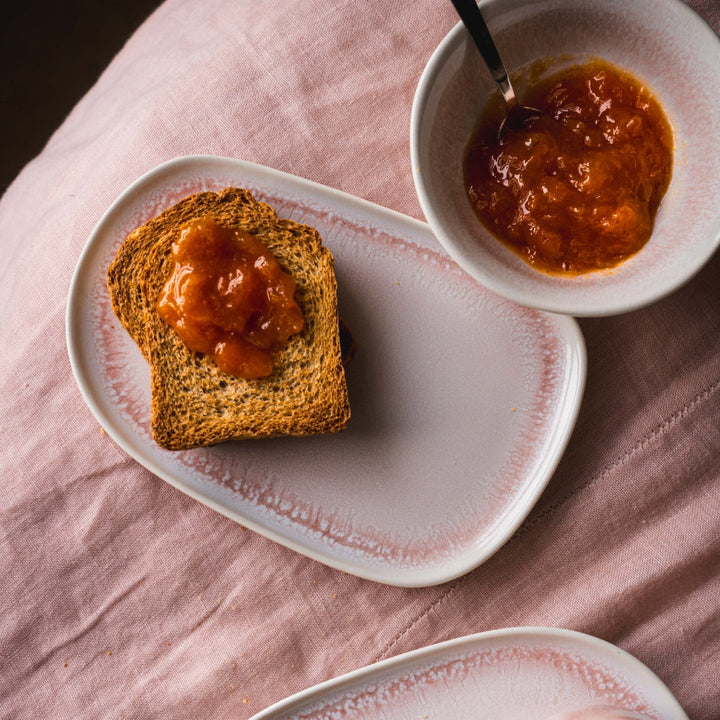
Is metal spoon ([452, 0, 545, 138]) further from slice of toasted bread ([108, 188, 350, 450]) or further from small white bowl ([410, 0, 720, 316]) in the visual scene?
slice of toasted bread ([108, 188, 350, 450])

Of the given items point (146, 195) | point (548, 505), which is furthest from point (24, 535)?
point (548, 505)

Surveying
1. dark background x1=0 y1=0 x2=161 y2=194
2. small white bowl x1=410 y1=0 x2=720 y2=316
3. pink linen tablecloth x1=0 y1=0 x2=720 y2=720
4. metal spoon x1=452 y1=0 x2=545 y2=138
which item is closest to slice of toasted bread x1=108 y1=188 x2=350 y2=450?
pink linen tablecloth x1=0 y1=0 x2=720 y2=720

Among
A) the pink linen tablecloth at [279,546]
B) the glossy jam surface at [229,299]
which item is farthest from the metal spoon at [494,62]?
A: the glossy jam surface at [229,299]

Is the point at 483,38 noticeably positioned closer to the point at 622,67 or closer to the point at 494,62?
the point at 494,62

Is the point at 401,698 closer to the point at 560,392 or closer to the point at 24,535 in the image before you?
the point at 560,392

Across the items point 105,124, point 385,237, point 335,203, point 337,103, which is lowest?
point 385,237

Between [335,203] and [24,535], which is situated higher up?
[335,203]
